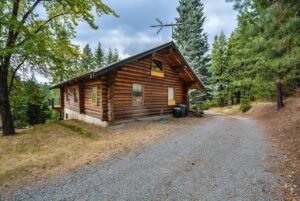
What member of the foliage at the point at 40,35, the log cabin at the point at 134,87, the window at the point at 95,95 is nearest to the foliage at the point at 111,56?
the log cabin at the point at 134,87

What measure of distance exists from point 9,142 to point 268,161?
9.82 meters

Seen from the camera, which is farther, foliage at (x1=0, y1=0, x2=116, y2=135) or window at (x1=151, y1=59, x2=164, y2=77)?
window at (x1=151, y1=59, x2=164, y2=77)

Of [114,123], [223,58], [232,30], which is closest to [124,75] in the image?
[114,123]

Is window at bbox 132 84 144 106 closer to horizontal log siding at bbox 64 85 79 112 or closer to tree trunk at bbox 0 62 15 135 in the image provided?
horizontal log siding at bbox 64 85 79 112

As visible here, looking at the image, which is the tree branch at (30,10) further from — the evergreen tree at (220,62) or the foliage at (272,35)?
the evergreen tree at (220,62)

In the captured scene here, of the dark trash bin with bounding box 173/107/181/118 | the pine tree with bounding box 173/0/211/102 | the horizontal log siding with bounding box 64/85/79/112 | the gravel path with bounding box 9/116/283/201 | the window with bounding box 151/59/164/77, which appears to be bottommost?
the gravel path with bounding box 9/116/283/201

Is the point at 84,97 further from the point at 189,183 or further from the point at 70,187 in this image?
the point at 189,183

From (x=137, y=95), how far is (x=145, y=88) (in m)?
0.86

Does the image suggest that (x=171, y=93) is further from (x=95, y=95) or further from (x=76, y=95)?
(x=76, y=95)

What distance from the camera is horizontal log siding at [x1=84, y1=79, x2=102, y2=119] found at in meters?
10.4

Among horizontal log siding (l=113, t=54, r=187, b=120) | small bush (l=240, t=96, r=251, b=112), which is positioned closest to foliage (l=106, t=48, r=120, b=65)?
horizontal log siding (l=113, t=54, r=187, b=120)

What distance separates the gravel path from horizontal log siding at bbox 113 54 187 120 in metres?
5.24

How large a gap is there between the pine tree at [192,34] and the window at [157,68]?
33.6 ft

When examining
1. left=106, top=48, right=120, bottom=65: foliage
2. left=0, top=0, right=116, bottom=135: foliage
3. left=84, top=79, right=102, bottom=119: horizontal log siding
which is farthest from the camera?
left=106, top=48, right=120, bottom=65: foliage
